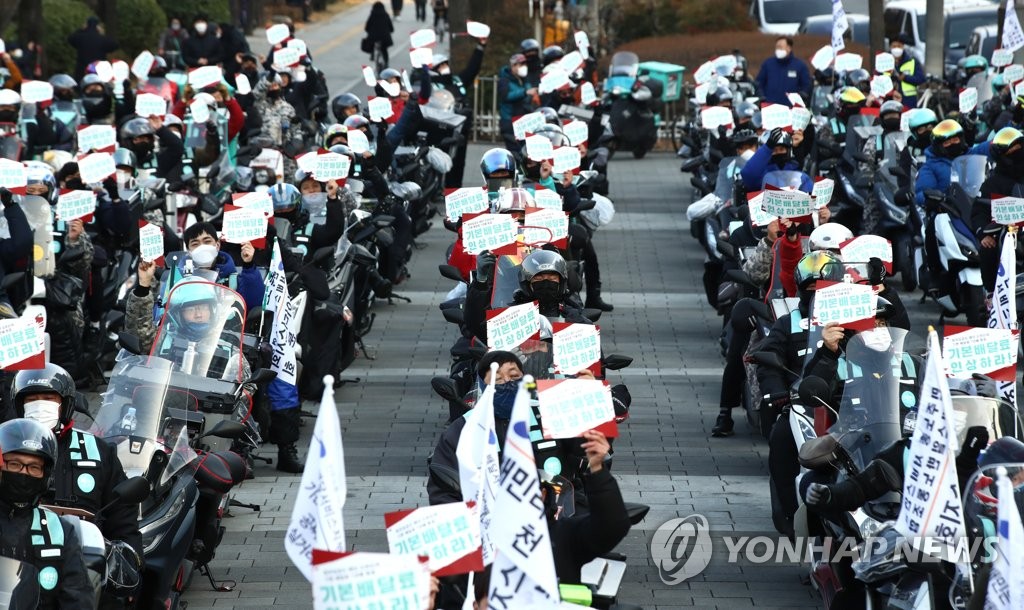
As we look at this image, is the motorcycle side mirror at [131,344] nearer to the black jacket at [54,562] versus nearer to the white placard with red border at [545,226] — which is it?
the black jacket at [54,562]

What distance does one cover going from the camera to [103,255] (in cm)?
1591

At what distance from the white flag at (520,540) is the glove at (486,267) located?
6234 mm

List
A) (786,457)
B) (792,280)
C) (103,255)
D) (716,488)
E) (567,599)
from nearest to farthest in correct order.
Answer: (567,599), (786,457), (716,488), (792,280), (103,255)

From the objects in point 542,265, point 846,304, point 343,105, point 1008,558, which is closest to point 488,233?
point 542,265

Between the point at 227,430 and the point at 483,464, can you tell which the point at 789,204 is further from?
the point at 483,464

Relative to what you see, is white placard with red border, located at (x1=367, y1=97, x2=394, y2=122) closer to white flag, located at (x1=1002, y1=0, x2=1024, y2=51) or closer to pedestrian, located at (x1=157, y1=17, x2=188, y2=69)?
white flag, located at (x1=1002, y1=0, x2=1024, y2=51)

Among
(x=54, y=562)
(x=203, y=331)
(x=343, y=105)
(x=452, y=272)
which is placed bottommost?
(x=343, y=105)

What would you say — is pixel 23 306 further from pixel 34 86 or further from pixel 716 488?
pixel 34 86

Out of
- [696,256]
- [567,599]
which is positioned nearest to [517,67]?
[696,256]

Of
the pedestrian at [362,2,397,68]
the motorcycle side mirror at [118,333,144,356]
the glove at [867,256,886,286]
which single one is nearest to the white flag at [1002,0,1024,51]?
the glove at [867,256,886,286]

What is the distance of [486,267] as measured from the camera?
13.1 m

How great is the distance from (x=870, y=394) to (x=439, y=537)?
371 centimetres

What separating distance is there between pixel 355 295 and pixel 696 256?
21.8ft

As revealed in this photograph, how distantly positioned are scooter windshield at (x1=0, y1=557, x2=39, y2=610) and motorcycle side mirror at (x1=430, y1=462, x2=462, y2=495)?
230cm
